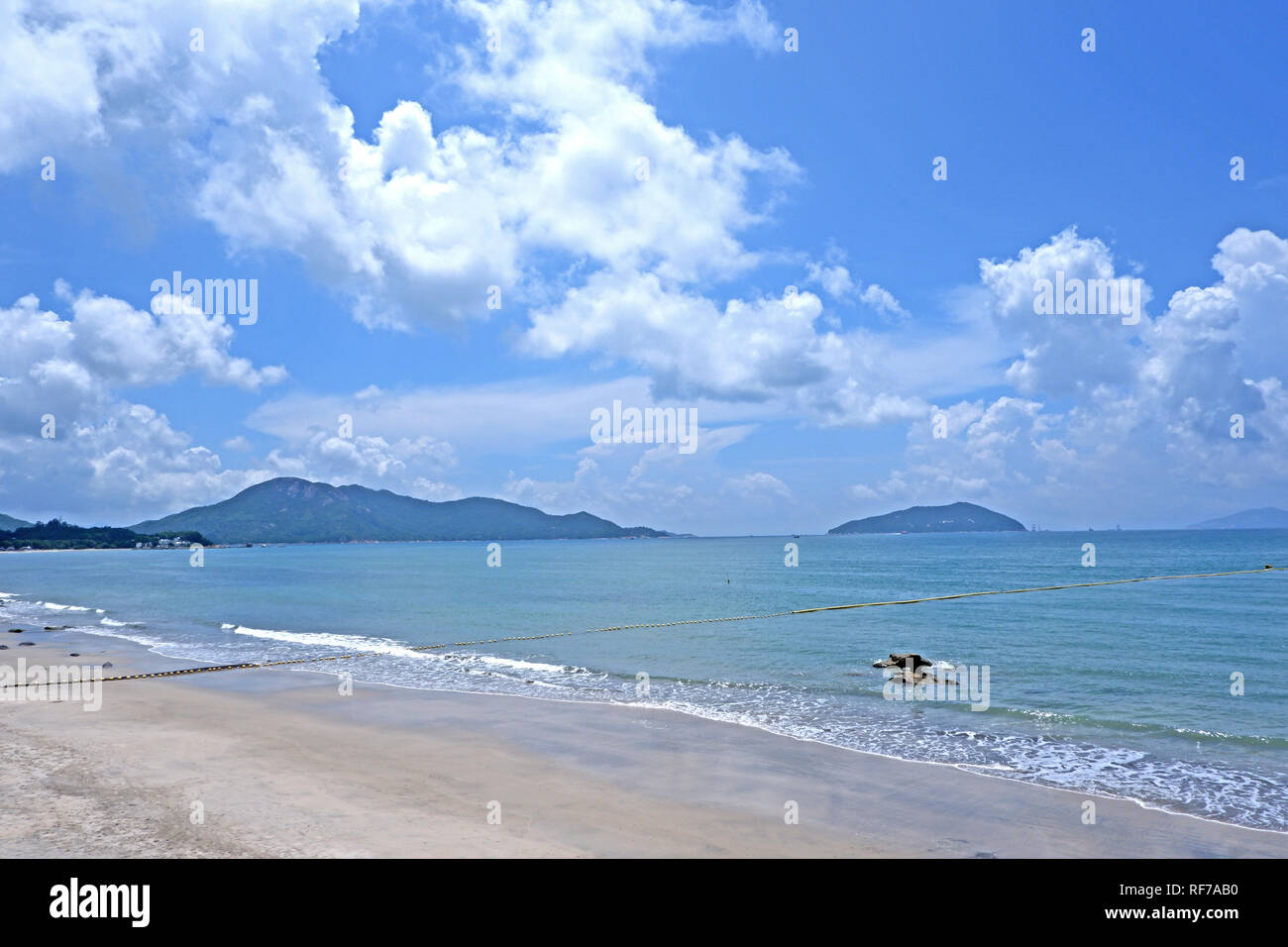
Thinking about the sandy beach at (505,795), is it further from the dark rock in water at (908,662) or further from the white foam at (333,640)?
the white foam at (333,640)

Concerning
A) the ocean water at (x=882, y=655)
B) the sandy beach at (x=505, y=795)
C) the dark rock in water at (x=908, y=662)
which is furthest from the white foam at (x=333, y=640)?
the dark rock in water at (x=908, y=662)

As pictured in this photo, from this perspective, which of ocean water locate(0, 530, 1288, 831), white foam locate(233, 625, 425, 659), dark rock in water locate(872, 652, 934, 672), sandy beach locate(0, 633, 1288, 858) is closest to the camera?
sandy beach locate(0, 633, 1288, 858)

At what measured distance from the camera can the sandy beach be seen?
30.9 feet

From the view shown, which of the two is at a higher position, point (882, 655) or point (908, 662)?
point (908, 662)

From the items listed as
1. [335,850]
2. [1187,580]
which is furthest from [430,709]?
[1187,580]

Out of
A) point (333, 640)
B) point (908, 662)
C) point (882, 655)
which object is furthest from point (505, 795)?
point (333, 640)

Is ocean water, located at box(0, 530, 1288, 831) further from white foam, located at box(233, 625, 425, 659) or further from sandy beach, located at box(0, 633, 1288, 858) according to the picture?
sandy beach, located at box(0, 633, 1288, 858)

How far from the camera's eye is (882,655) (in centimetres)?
2656

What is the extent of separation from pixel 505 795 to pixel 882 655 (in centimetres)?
1816

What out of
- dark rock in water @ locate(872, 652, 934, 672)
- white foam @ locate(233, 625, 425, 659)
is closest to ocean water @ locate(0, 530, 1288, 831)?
white foam @ locate(233, 625, 425, 659)

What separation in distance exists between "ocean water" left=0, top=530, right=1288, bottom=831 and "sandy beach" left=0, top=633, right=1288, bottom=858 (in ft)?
6.16

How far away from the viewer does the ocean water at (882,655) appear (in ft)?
47.9

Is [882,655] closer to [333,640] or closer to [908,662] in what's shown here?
→ [908,662]

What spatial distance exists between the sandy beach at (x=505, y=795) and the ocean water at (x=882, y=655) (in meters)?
1.88
